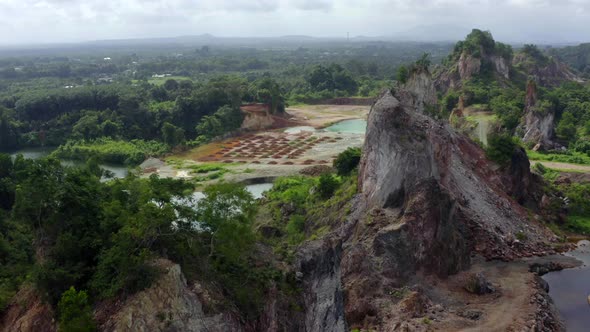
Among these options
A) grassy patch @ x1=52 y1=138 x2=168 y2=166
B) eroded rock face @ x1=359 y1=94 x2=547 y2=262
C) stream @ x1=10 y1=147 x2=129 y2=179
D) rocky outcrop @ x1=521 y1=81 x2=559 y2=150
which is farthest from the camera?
grassy patch @ x1=52 y1=138 x2=168 y2=166

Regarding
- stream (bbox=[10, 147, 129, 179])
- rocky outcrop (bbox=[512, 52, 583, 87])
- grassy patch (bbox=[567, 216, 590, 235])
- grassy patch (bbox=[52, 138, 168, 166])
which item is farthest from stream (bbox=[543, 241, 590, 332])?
rocky outcrop (bbox=[512, 52, 583, 87])

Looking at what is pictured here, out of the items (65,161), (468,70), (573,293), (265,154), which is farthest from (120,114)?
(573,293)

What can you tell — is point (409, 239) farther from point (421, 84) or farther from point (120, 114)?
point (120, 114)

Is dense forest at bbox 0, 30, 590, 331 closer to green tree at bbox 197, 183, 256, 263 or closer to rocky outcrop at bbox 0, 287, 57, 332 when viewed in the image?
green tree at bbox 197, 183, 256, 263

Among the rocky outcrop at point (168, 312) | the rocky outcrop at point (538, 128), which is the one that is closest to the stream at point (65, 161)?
the rocky outcrop at point (168, 312)

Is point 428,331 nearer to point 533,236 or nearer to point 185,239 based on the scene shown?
point 185,239
